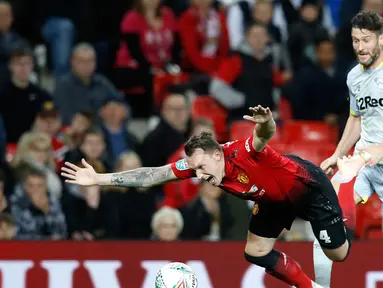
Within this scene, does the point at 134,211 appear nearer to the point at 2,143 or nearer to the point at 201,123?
the point at 201,123

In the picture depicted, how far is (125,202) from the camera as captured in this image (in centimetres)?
1269

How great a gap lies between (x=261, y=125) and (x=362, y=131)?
1578 millimetres

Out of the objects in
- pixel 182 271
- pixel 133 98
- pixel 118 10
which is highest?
pixel 118 10

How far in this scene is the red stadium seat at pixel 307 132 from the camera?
13953 millimetres

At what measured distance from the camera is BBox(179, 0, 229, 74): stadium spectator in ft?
49.2

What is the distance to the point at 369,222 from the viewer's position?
13.0m

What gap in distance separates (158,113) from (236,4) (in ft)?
6.44

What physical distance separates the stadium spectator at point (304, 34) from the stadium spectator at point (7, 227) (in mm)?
4859

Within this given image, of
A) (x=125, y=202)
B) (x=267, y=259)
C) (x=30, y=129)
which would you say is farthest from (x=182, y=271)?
(x=30, y=129)

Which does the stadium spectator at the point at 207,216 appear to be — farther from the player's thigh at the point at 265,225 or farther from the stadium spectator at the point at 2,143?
the player's thigh at the point at 265,225

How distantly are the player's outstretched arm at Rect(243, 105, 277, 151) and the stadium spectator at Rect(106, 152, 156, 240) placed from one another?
3.91 meters

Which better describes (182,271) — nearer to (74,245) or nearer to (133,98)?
(74,245)

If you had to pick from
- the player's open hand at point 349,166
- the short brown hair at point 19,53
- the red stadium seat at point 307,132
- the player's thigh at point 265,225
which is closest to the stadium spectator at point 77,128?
the short brown hair at point 19,53

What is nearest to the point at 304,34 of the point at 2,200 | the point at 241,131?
the point at 241,131
